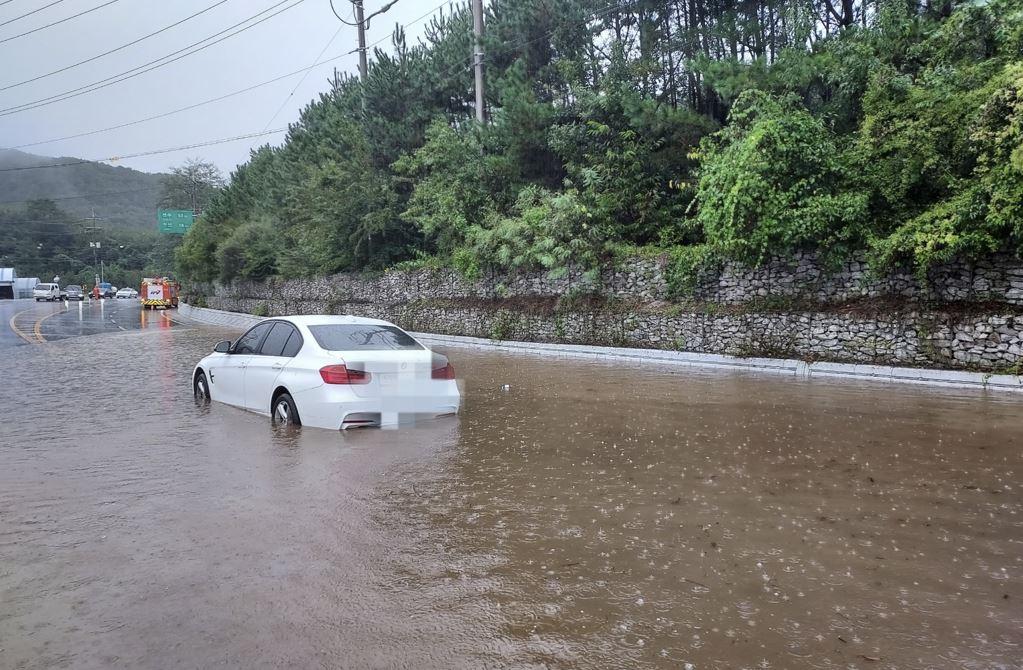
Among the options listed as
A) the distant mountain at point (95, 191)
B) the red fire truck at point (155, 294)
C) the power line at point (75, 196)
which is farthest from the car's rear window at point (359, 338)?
the distant mountain at point (95, 191)

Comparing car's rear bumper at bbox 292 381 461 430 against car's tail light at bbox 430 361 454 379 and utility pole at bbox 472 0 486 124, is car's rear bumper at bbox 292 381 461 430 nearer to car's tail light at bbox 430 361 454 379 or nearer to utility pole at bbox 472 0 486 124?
car's tail light at bbox 430 361 454 379

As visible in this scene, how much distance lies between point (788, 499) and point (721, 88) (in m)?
13.9

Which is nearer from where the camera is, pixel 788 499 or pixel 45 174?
pixel 788 499

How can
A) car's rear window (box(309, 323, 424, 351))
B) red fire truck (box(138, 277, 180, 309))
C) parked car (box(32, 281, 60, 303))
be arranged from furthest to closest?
1. parked car (box(32, 281, 60, 303))
2. red fire truck (box(138, 277, 180, 309))
3. car's rear window (box(309, 323, 424, 351))

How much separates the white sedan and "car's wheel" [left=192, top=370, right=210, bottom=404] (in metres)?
1.24

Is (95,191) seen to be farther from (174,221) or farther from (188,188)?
(174,221)

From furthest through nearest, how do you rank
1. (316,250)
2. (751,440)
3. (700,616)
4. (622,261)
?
(316,250) < (622,261) < (751,440) < (700,616)

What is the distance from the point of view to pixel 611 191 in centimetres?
1992

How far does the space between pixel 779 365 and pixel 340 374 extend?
9.72 metres

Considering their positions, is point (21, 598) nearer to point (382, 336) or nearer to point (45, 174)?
point (382, 336)

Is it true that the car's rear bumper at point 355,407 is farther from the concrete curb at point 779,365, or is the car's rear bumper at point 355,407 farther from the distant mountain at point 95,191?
the distant mountain at point 95,191

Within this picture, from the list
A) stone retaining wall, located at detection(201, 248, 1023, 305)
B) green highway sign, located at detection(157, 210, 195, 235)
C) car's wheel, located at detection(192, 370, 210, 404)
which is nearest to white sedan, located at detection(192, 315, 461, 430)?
car's wheel, located at detection(192, 370, 210, 404)

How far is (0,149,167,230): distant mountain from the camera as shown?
127m

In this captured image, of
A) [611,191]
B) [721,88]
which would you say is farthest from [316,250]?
[721,88]
